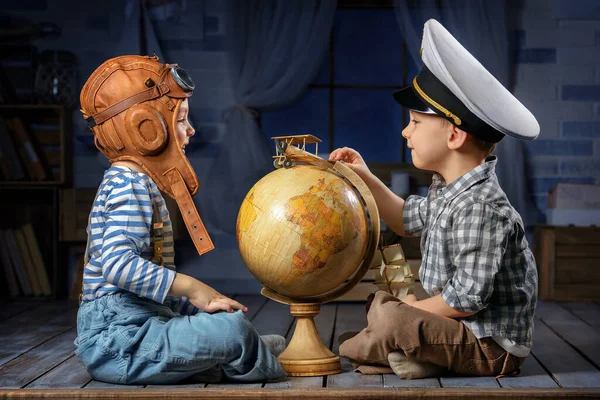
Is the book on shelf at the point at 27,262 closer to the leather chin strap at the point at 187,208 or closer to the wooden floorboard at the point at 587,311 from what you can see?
the leather chin strap at the point at 187,208

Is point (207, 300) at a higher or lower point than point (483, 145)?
lower

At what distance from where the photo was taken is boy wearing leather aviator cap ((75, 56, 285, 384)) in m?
2.92

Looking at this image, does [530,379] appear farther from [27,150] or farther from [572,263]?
[27,150]

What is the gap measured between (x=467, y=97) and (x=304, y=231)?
746mm

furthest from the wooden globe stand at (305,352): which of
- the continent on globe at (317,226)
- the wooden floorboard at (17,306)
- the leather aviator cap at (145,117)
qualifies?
the wooden floorboard at (17,306)

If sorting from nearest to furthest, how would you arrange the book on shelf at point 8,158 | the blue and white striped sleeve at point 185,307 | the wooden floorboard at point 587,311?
the blue and white striped sleeve at point 185,307
the wooden floorboard at point 587,311
the book on shelf at point 8,158

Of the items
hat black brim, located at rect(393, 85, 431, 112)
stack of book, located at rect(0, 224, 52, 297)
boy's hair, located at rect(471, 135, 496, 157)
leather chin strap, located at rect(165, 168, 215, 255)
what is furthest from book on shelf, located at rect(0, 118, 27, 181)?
boy's hair, located at rect(471, 135, 496, 157)

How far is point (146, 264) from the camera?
291 cm

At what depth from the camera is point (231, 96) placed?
6.33 meters

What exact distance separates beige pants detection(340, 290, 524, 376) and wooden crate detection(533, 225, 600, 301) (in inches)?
113

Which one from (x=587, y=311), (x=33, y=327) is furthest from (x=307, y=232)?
(x=587, y=311)

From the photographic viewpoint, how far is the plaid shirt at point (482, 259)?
2.99 m

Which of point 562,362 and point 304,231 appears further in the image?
point 562,362

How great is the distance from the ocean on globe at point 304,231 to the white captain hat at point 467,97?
1.49 ft
